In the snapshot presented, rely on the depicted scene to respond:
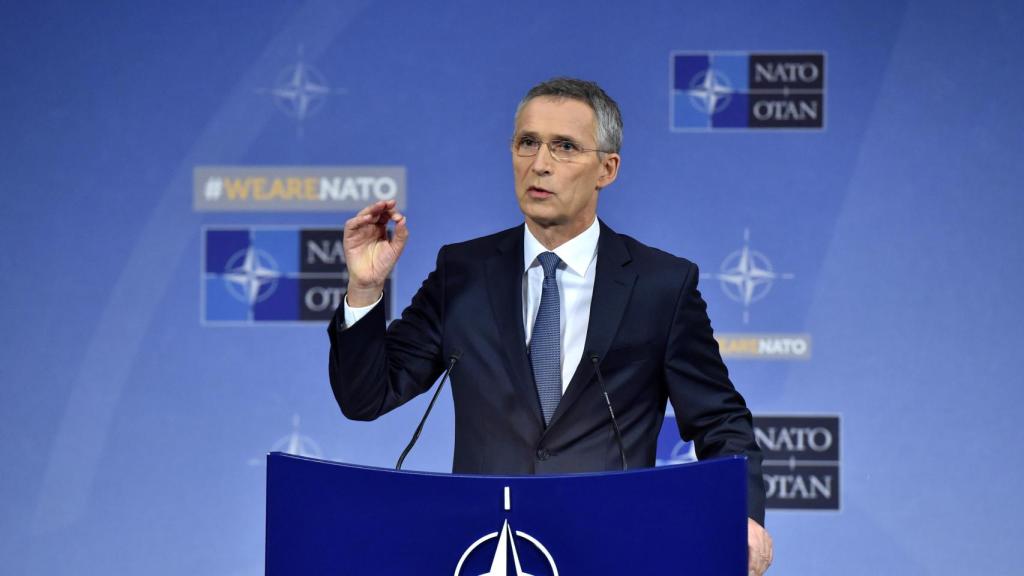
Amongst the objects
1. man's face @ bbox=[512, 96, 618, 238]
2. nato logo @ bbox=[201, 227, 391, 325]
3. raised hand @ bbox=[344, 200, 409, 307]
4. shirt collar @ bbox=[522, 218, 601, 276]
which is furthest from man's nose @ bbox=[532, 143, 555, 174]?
nato logo @ bbox=[201, 227, 391, 325]

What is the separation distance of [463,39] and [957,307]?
175 centimetres

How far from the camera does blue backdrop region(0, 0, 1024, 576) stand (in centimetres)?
344

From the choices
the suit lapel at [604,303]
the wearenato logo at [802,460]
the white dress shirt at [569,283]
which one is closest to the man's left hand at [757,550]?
the suit lapel at [604,303]

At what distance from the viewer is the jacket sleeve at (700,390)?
5.94ft

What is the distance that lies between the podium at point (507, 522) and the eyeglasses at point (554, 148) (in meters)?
0.69

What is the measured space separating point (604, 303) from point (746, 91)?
5.96 ft

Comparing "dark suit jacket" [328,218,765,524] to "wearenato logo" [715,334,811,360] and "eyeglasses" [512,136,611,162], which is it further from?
"wearenato logo" [715,334,811,360]

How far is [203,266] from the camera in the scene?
3.56 meters

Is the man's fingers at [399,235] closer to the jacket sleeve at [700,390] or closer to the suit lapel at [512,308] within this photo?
the suit lapel at [512,308]

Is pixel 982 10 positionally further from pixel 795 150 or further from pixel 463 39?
pixel 463 39

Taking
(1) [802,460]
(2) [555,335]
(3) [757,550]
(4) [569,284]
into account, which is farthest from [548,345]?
(1) [802,460]

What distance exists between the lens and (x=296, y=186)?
355 cm

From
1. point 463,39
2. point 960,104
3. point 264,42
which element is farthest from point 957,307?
point 264,42

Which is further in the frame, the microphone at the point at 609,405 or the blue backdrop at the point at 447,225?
the blue backdrop at the point at 447,225
